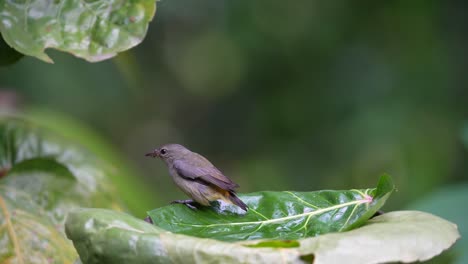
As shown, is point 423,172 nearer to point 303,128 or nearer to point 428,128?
point 428,128

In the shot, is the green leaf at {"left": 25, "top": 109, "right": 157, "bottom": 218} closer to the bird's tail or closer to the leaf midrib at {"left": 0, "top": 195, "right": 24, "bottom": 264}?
the leaf midrib at {"left": 0, "top": 195, "right": 24, "bottom": 264}

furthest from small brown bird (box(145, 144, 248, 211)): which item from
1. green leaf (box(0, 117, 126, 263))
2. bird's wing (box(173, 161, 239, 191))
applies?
green leaf (box(0, 117, 126, 263))

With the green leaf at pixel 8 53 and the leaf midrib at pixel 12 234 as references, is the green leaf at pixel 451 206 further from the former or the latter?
the green leaf at pixel 8 53

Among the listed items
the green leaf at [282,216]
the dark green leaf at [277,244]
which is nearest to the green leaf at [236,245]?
the dark green leaf at [277,244]

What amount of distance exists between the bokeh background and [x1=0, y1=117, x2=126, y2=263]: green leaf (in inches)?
129

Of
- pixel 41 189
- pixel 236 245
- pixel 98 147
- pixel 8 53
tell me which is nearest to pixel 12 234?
pixel 41 189

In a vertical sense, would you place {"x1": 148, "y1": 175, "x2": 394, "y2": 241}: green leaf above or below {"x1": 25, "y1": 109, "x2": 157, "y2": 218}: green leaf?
above

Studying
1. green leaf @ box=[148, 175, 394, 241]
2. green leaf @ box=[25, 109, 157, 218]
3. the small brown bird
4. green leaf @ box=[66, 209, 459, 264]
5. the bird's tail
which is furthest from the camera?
green leaf @ box=[25, 109, 157, 218]

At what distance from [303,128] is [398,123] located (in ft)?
3.34

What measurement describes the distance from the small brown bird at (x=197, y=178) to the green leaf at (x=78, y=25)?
433 mm

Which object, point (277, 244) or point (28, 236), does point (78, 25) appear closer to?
point (28, 236)

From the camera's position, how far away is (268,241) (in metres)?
1.33

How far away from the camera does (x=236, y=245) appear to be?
1.31 metres

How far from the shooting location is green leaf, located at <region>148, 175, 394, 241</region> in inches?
64.6
